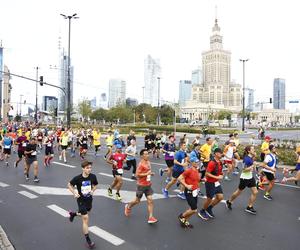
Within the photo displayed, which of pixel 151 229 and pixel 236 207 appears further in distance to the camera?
pixel 236 207

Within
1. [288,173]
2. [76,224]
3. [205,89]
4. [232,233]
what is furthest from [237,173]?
[205,89]

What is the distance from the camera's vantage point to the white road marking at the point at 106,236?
6082 millimetres

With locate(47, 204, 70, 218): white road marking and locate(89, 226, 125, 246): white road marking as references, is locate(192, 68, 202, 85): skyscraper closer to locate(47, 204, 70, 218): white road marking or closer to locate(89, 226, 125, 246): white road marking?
locate(47, 204, 70, 218): white road marking

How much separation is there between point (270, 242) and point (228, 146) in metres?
6.47

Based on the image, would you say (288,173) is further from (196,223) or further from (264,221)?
(196,223)

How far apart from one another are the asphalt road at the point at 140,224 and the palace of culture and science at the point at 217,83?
151934 mm

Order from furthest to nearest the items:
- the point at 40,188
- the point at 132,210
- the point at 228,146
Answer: the point at 228,146, the point at 40,188, the point at 132,210

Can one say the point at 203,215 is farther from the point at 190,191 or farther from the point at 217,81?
the point at 217,81

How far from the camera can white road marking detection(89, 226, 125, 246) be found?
608 cm

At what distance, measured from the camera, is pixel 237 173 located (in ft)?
46.4

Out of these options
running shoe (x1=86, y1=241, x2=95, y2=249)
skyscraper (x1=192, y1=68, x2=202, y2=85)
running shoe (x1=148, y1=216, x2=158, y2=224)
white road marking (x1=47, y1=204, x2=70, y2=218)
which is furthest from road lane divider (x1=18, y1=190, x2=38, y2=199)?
skyscraper (x1=192, y1=68, x2=202, y2=85)

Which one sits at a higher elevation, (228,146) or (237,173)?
(228,146)

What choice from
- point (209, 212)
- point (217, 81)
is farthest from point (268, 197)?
point (217, 81)

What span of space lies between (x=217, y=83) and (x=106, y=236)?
536ft
